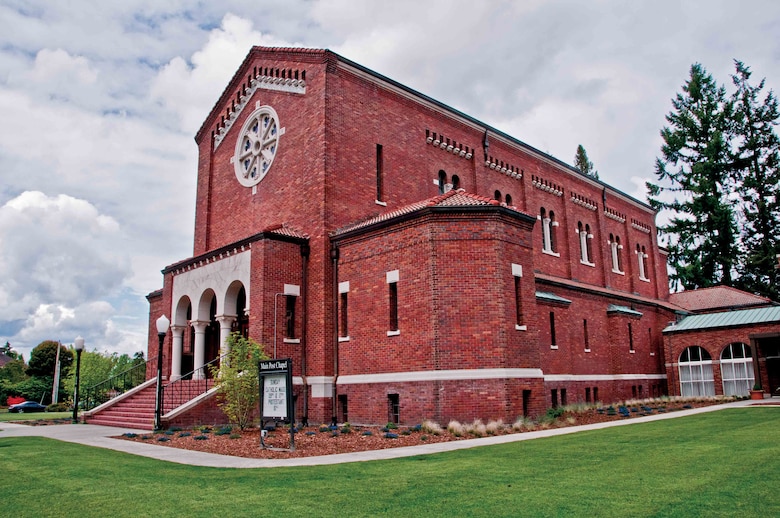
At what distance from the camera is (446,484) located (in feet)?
28.6

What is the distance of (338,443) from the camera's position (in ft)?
49.6

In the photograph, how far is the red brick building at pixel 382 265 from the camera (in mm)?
18766

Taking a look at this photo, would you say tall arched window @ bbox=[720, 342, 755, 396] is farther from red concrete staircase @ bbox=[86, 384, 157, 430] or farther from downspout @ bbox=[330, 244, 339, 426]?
red concrete staircase @ bbox=[86, 384, 157, 430]

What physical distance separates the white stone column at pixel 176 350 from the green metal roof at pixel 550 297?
14.7 metres

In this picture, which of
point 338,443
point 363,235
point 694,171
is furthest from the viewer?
point 694,171

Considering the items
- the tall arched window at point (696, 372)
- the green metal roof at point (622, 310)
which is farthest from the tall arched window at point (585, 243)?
the tall arched window at point (696, 372)

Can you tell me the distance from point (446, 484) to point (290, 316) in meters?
14.0

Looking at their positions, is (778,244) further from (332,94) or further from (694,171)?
(332,94)

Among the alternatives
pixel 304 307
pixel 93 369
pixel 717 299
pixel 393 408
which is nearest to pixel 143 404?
pixel 304 307

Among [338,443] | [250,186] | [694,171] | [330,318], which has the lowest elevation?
[338,443]

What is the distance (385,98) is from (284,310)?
9581 mm

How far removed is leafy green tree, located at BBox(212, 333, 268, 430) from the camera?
17469 mm

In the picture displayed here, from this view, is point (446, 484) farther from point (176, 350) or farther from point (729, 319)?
point (729, 319)

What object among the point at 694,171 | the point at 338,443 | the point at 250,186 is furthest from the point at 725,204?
the point at 338,443
